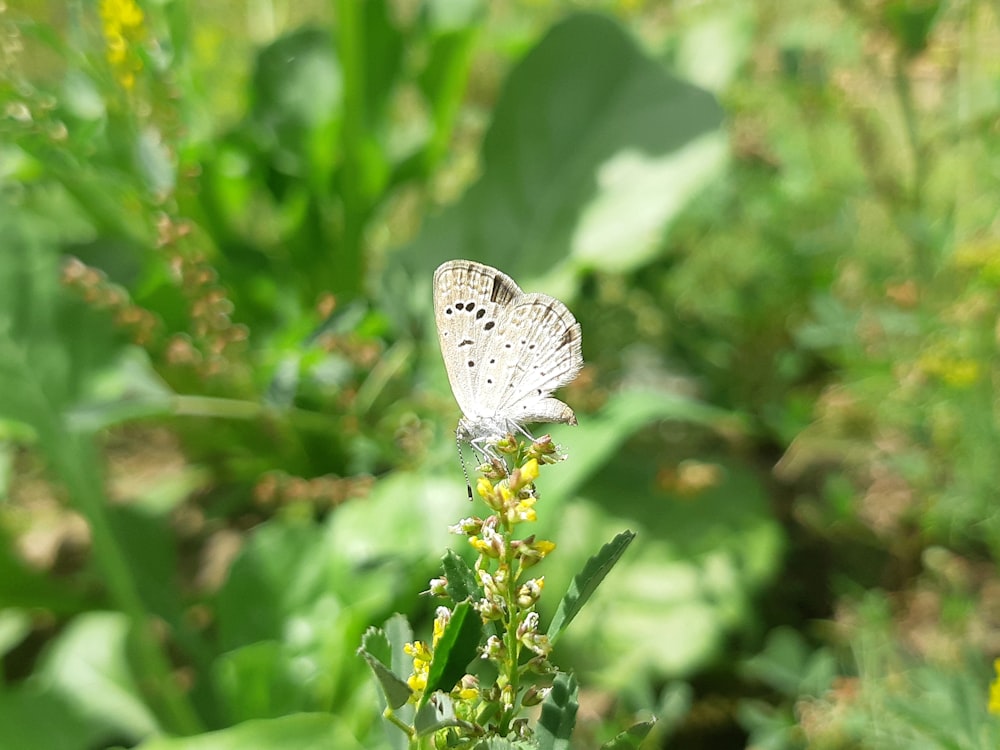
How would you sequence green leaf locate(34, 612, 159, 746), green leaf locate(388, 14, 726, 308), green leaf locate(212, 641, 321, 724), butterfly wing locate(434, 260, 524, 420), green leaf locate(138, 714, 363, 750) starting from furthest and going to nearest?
green leaf locate(388, 14, 726, 308) → green leaf locate(34, 612, 159, 746) → green leaf locate(212, 641, 321, 724) → green leaf locate(138, 714, 363, 750) → butterfly wing locate(434, 260, 524, 420)

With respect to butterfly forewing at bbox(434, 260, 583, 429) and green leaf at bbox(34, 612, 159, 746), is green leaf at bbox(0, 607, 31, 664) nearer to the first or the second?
green leaf at bbox(34, 612, 159, 746)

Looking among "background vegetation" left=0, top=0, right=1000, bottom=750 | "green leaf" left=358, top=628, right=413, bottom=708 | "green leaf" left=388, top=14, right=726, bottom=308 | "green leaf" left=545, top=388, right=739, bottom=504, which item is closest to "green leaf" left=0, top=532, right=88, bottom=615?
"background vegetation" left=0, top=0, right=1000, bottom=750

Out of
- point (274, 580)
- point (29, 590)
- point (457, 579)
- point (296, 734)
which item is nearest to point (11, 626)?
point (29, 590)

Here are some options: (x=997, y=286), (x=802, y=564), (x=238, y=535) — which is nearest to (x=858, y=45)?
(x=997, y=286)

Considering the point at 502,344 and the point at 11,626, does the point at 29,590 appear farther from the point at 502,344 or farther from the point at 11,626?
the point at 502,344

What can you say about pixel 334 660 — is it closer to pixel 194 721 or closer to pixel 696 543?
pixel 194 721

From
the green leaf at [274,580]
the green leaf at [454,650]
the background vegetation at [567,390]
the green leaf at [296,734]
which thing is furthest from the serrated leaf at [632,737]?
the green leaf at [274,580]

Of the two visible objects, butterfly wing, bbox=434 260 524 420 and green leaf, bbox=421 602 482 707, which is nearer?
green leaf, bbox=421 602 482 707
